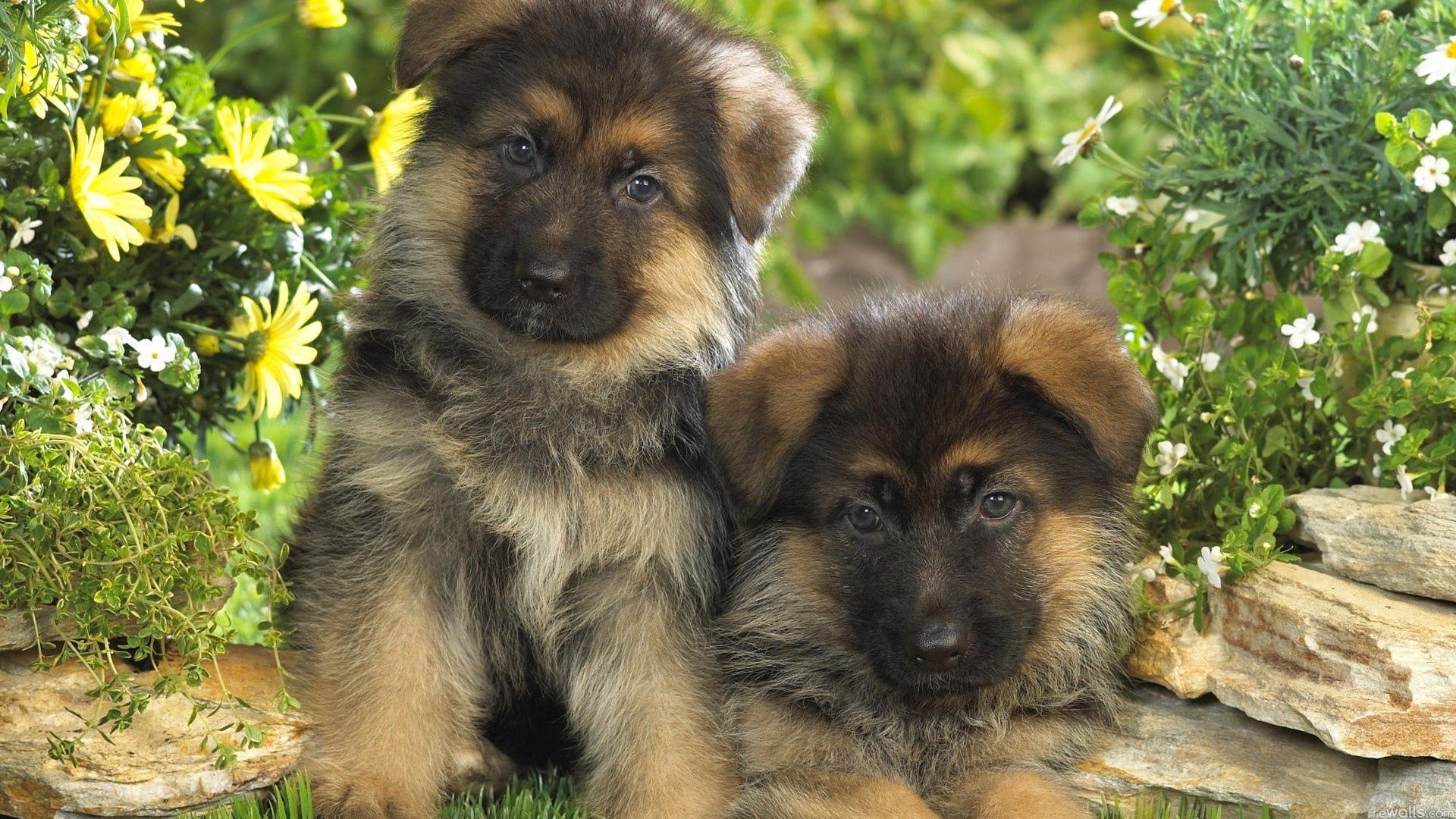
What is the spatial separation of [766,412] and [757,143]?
620mm

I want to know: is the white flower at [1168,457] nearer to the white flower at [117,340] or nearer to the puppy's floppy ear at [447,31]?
the puppy's floppy ear at [447,31]

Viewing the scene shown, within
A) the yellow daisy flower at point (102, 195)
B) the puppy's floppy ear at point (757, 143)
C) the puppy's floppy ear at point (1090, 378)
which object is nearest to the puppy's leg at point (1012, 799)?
A: the puppy's floppy ear at point (1090, 378)

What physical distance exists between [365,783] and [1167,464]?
6.90ft

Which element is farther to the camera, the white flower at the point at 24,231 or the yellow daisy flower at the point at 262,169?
the yellow daisy flower at the point at 262,169

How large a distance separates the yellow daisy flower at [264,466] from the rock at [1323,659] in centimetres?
231

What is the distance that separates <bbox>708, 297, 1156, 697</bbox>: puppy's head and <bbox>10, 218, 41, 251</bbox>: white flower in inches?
64.1

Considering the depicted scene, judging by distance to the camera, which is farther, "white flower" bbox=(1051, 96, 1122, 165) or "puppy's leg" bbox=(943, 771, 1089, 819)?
"white flower" bbox=(1051, 96, 1122, 165)

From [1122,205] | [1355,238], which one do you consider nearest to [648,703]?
[1122,205]

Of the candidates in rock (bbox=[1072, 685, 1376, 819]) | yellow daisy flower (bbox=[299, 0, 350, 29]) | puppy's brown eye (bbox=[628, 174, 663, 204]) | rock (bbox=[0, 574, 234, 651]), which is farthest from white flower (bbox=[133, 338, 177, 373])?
rock (bbox=[1072, 685, 1376, 819])

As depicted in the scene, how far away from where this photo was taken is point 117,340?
145 inches

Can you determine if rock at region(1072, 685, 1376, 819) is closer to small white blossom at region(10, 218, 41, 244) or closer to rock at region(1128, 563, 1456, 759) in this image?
rock at region(1128, 563, 1456, 759)

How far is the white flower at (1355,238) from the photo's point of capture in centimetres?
388

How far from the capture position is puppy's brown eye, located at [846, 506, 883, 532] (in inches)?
137

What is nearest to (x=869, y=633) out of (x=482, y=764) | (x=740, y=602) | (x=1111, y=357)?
(x=740, y=602)
